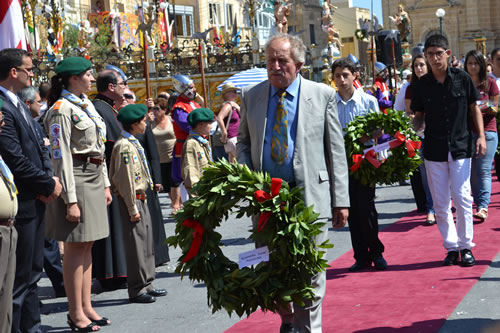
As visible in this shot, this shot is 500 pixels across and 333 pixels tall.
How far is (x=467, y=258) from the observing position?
773 centimetres

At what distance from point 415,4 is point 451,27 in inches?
142

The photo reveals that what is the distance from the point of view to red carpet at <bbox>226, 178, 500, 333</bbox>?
243 inches

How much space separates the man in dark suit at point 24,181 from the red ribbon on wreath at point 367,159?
123 inches

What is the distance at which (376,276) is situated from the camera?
307 inches

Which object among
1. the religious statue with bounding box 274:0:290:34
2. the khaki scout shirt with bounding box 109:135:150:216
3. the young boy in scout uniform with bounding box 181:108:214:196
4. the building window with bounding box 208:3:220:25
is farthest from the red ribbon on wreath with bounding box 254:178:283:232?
the building window with bounding box 208:3:220:25

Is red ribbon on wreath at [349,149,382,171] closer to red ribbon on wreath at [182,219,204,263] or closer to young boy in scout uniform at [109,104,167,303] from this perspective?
young boy in scout uniform at [109,104,167,303]

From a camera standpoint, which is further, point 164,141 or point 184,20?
point 184,20

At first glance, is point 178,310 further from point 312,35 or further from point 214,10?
point 312,35

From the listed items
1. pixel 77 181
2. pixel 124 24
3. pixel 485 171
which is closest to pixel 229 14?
pixel 124 24

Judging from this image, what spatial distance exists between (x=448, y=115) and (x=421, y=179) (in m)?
3.68

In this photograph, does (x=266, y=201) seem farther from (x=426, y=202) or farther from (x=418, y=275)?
(x=426, y=202)

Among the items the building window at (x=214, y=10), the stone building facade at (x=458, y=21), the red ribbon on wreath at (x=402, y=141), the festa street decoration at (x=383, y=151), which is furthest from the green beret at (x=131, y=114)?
the stone building facade at (x=458, y=21)

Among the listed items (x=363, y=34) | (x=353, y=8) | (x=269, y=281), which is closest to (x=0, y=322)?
(x=269, y=281)

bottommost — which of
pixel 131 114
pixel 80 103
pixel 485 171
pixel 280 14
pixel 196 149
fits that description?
pixel 485 171
